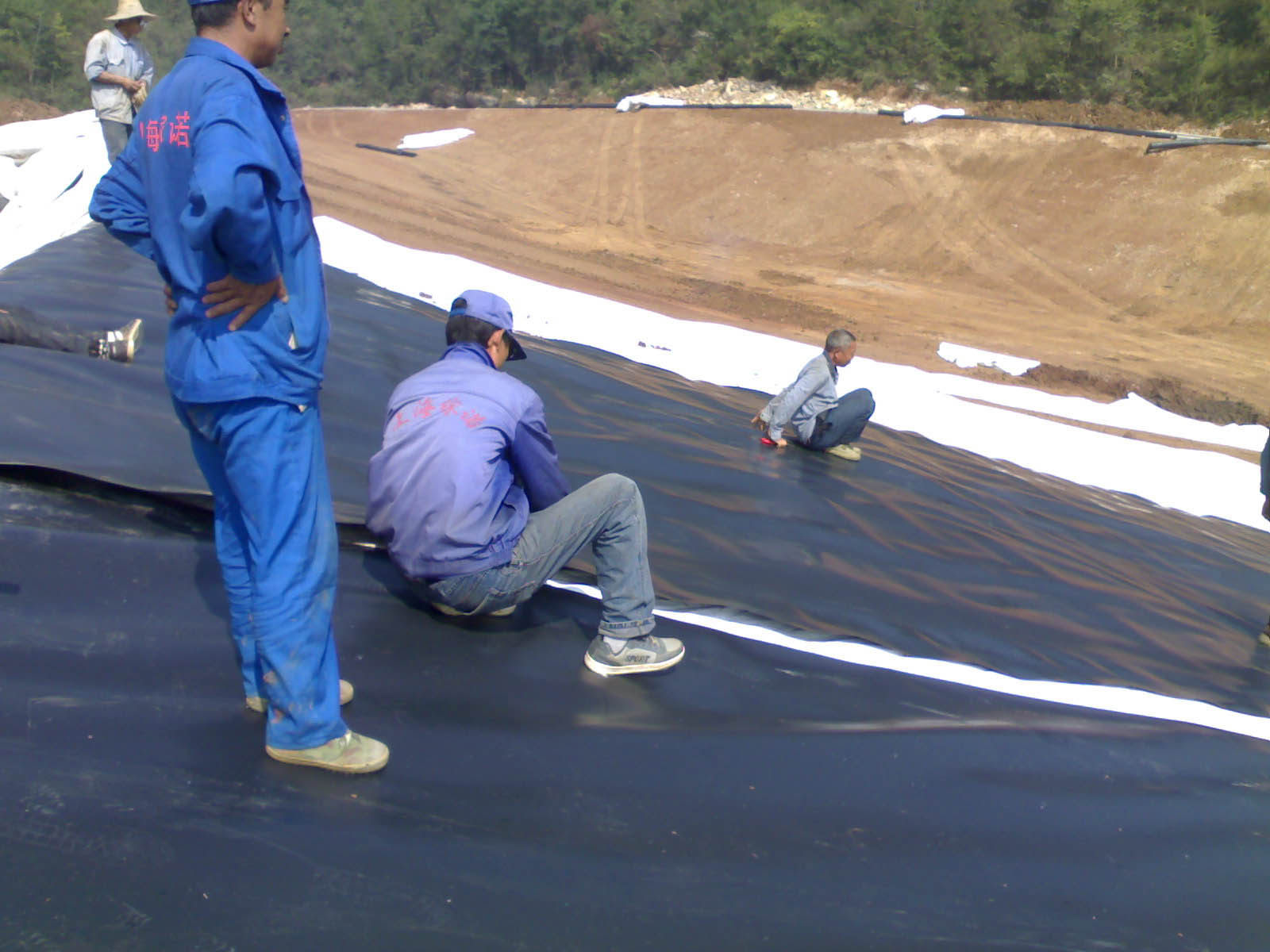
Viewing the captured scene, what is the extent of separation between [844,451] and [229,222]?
4.08 meters

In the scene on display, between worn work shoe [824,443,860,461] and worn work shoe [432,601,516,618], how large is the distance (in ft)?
9.24

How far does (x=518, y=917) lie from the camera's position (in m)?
1.94

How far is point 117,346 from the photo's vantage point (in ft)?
12.7

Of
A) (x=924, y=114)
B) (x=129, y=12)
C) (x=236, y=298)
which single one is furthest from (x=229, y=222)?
(x=924, y=114)

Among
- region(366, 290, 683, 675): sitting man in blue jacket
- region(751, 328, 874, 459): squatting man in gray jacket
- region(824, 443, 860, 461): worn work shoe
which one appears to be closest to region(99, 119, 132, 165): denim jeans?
region(751, 328, 874, 459): squatting man in gray jacket

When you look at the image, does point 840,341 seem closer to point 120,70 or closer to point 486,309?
point 486,309

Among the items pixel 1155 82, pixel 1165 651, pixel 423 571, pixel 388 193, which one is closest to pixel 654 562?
pixel 423 571

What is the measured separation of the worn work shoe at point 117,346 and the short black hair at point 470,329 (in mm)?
1582

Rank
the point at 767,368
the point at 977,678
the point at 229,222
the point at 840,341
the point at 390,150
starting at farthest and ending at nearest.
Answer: the point at 390,150
the point at 767,368
the point at 840,341
the point at 977,678
the point at 229,222

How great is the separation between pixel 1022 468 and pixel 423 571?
4.62 m

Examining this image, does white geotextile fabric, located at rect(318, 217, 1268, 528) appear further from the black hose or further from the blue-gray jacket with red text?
the black hose

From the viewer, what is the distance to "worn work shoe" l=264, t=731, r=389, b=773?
85.7 inches

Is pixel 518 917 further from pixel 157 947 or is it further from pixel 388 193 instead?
pixel 388 193

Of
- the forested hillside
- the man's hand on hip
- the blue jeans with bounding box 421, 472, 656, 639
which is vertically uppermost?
the forested hillside
